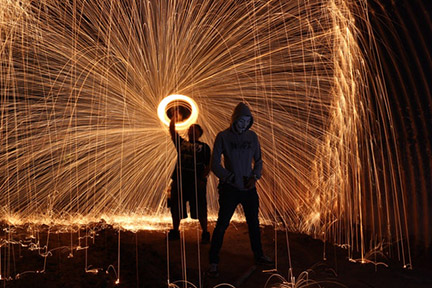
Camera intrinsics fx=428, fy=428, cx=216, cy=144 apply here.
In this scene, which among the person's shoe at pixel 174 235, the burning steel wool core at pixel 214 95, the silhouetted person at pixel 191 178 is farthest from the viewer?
the burning steel wool core at pixel 214 95

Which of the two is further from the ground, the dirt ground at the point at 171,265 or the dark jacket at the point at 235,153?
the dark jacket at the point at 235,153

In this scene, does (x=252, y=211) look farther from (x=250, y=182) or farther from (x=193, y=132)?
(x=193, y=132)

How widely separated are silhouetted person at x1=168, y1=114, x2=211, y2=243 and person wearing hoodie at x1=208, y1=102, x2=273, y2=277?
1099 mm

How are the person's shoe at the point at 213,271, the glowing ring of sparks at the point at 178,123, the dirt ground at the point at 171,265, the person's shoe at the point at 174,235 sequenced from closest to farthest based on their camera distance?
the dirt ground at the point at 171,265
the person's shoe at the point at 213,271
the person's shoe at the point at 174,235
the glowing ring of sparks at the point at 178,123

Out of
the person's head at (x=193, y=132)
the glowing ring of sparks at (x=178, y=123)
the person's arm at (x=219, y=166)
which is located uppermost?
the glowing ring of sparks at (x=178, y=123)

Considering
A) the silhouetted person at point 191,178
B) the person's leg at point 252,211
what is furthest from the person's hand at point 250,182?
the silhouetted person at point 191,178

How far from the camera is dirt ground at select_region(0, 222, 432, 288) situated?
3.91 metres

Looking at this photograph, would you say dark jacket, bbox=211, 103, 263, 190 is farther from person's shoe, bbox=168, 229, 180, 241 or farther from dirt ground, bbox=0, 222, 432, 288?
person's shoe, bbox=168, 229, 180, 241

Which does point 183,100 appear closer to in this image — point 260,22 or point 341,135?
point 260,22

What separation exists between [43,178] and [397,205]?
25.7 ft

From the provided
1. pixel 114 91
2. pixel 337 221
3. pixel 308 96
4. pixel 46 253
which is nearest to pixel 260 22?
pixel 308 96

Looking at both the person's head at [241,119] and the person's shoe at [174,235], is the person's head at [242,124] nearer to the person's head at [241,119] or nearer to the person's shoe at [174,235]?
the person's head at [241,119]

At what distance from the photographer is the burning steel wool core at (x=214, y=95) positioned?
7.38 meters

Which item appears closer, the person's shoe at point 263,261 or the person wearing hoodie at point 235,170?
the person wearing hoodie at point 235,170
